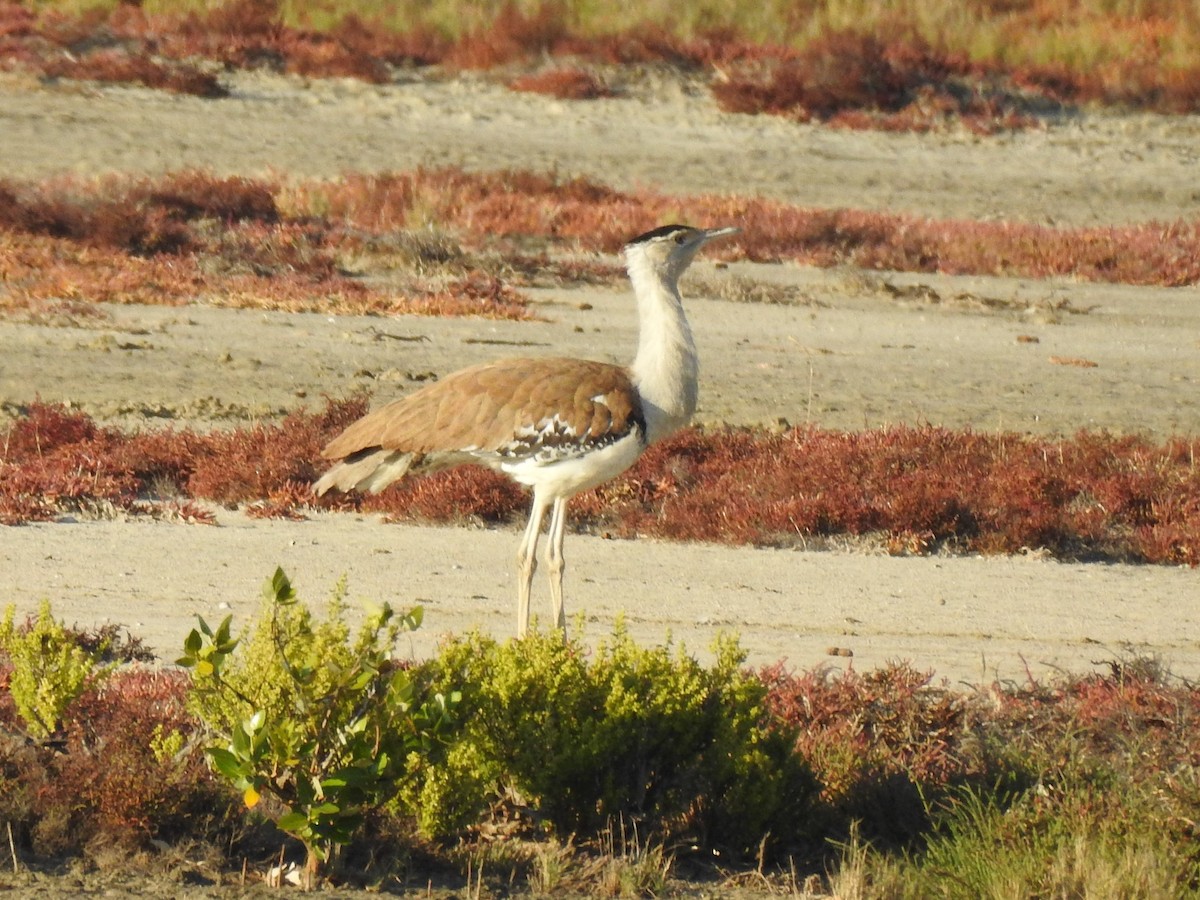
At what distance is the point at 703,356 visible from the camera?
50.3 ft

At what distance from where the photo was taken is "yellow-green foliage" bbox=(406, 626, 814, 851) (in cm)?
583

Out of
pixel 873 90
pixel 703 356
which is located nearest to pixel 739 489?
pixel 703 356

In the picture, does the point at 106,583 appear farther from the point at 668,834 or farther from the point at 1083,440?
the point at 1083,440

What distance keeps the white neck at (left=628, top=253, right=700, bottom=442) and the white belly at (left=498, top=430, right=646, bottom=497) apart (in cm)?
17

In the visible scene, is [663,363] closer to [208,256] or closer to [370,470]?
[370,470]

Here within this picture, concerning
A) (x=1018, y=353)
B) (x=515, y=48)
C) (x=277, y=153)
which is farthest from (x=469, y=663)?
(x=515, y=48)

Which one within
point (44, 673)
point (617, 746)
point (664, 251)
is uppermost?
point (664, 251)

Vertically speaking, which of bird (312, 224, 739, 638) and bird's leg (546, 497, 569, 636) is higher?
bird (312, 224, 739, 638)

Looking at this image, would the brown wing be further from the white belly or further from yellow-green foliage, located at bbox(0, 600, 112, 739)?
yellow-green foliage, located at bbox(0, 600, 112, 739)

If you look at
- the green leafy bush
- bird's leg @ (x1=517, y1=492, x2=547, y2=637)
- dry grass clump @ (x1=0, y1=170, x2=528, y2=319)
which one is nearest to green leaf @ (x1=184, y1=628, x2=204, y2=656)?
the green leafy bush

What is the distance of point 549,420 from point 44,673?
2557 mm

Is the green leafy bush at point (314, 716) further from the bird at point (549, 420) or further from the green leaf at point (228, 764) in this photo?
the bird at point (549, 420)

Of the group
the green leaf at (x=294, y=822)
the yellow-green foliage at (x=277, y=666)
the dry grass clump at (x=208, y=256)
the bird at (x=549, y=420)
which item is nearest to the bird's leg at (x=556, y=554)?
the bird at (x=549, y=420)

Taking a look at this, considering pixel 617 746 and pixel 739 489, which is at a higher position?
pixel 617 746
